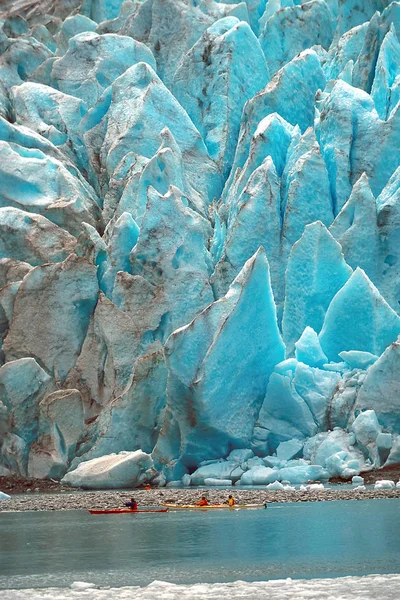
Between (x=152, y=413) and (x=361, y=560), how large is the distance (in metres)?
15.3

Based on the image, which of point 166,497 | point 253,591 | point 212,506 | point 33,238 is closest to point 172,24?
point 33,238

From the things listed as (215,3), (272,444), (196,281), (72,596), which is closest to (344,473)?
(272,444)

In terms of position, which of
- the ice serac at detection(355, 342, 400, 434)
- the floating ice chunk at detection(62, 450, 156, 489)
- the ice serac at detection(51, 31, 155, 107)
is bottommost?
the floating ice chunk at detection(62, 450, 156, 489)

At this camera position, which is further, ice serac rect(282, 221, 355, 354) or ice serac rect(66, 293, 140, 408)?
ice serac rect(66, 293, 140, 408)

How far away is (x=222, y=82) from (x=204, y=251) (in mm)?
8546

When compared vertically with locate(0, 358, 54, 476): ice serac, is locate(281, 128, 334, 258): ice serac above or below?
above

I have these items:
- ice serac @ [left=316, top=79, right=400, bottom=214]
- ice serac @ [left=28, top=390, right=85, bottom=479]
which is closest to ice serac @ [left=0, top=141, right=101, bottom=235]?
ice serac @ [left=316, top=79, right=400, bottom=214]

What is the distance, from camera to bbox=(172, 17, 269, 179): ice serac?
3628cm

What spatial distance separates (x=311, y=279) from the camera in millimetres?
26812

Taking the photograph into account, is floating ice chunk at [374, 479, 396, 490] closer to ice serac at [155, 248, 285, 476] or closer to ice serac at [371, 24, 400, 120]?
ice serac at [155, 248, 285, 476]

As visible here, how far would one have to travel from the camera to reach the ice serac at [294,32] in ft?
128

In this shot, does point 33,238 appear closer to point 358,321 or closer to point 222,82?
point 222,82

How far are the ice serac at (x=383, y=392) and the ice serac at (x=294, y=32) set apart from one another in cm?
1844

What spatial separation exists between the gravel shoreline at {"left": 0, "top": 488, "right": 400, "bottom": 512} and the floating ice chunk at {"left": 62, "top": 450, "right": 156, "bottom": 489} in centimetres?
104
